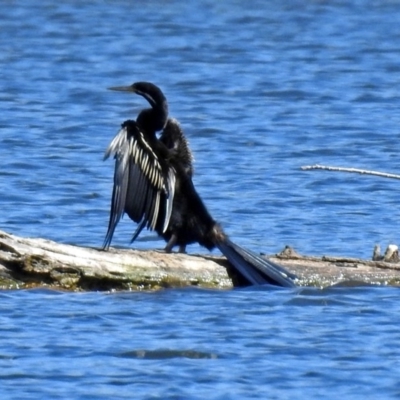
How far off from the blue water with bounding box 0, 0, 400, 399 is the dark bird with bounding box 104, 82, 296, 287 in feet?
1.38

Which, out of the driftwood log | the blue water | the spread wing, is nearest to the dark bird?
the spread wing

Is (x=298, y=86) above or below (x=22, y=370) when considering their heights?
above

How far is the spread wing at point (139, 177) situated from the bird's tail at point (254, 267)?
1.36ft

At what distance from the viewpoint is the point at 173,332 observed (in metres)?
7.86

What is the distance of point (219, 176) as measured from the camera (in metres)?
13.1

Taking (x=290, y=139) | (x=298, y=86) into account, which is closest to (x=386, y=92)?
(x=298, y=86)

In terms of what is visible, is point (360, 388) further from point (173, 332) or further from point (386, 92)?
point (386, 92)

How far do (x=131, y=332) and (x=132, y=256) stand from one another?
464 mm

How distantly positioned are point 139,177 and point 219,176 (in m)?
4.48

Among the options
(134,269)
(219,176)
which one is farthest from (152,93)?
(219,176)

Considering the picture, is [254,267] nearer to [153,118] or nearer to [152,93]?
[153,118]

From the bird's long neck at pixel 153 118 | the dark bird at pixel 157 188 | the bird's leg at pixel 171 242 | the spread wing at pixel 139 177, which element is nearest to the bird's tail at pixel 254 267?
the dark bird at pixel 157 188

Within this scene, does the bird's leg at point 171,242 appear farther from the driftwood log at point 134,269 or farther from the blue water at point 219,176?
the blue water at point 219,176

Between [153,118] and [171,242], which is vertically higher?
[153,118]
